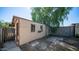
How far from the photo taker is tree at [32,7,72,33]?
2291 mm

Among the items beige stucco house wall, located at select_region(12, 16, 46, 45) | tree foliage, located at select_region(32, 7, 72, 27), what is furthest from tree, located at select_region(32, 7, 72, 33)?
beige stucco house wall, located at select_region(12, 16, 46, 45)

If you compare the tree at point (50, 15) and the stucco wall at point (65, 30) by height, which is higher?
the tree at point (50, 15)

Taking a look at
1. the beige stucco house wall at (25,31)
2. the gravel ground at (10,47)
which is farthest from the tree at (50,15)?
the gravel ground at (10,47)

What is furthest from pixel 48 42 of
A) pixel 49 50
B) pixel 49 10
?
pixel 49 10

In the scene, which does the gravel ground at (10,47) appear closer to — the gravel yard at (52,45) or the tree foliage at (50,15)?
the gravel yard at (52,45)

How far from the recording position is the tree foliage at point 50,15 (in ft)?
7.52

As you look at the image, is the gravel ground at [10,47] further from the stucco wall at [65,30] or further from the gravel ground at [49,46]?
the stucco wall at [65,30]

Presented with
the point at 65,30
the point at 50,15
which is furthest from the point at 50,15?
the point at 65,30

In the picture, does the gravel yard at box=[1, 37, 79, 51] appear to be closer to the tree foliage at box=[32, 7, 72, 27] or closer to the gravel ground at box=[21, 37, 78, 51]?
the gravel ground at box=[21, 37, 78, 51]

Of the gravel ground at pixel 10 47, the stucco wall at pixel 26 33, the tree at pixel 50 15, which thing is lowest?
the gravel ground at pixel 10 47

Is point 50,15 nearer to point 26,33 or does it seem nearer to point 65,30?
point 65,30

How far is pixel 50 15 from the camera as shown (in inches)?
92.7

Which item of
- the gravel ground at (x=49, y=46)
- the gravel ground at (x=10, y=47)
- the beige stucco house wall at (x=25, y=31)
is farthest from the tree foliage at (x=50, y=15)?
the gravel ground at (x=10, y=47)
